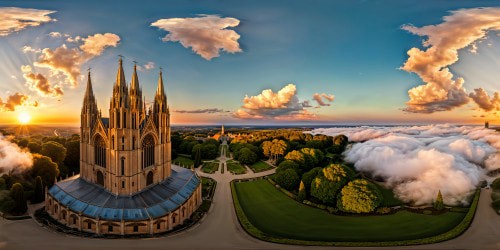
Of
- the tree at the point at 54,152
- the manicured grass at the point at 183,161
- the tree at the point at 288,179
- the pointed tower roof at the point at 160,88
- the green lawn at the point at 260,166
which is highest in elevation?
the pointed tower roof at the point at 160,88

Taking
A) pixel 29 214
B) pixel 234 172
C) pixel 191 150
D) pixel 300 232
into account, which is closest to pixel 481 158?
pixel 300 232

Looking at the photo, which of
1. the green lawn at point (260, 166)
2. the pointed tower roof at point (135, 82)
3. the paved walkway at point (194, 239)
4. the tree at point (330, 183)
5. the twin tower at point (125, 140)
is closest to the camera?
the paved walkway at point (194, 239)

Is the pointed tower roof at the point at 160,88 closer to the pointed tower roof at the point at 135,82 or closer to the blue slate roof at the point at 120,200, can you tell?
the pointed tower roof at the point at 135,82

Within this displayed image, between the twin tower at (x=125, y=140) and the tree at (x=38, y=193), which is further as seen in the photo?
the tree at (x=38, y=193)

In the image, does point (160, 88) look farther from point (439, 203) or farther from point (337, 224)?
point (439, 203)

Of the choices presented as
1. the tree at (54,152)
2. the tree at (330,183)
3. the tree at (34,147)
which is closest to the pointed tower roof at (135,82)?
the tree at (54,152)

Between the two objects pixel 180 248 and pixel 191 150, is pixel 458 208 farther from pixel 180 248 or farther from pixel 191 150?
pixel 191 150

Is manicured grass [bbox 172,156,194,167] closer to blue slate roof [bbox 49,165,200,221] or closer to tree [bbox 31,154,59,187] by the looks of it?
tree [bbox 31,154,59,187]

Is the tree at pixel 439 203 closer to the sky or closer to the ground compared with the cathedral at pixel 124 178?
closer to the ground
